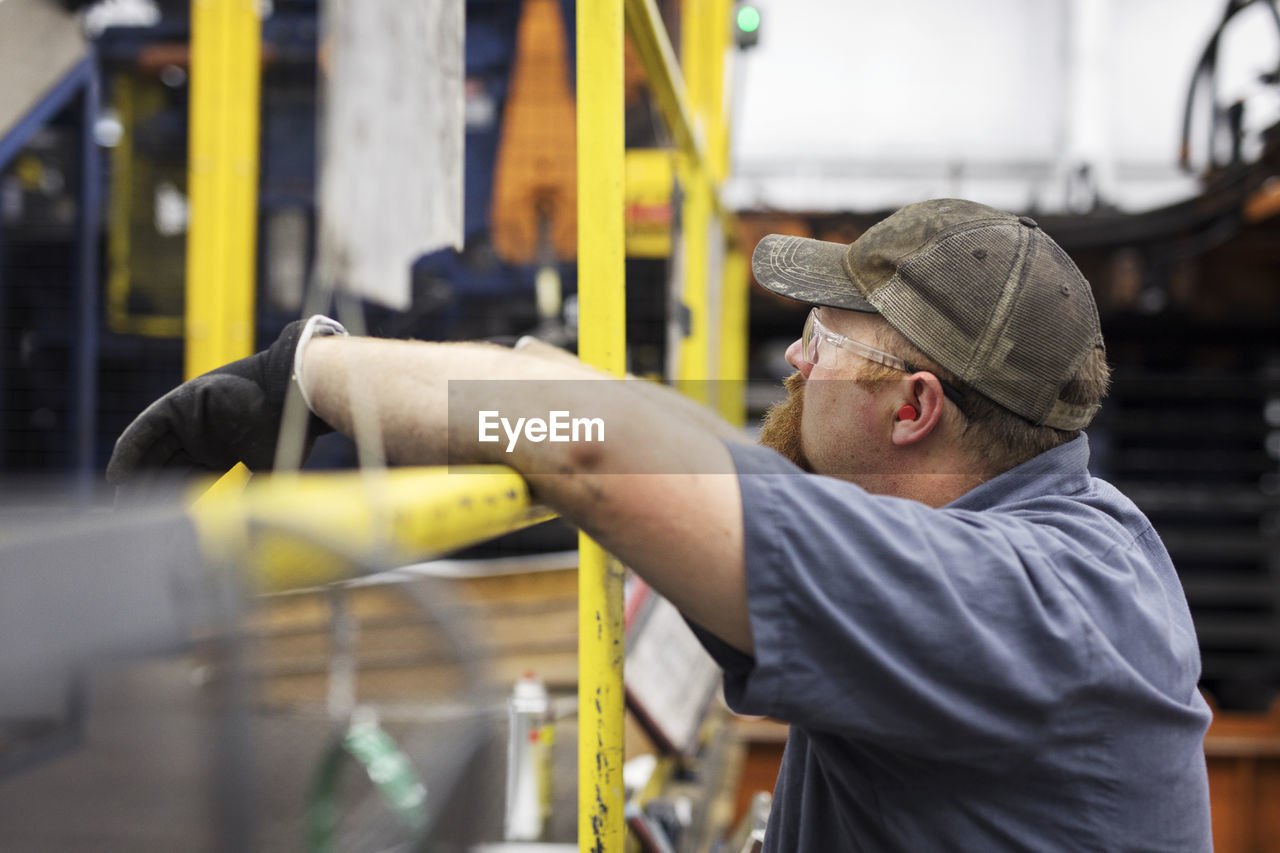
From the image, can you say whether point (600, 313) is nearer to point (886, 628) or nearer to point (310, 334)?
point (310, 334)

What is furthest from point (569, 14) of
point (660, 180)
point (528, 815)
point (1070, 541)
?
point (1070, 541)

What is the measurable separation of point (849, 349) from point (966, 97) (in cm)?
987

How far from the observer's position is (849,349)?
3.62 ft

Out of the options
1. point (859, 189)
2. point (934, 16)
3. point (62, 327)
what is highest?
point (934, 16)

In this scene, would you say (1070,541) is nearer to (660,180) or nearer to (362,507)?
(362,507)

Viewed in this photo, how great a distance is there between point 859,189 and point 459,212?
9504 millimetres

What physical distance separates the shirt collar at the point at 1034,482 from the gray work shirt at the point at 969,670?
0.07m

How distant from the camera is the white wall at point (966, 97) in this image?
9305mm

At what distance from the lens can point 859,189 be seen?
32.0 ft

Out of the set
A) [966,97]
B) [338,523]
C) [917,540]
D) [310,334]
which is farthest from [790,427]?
[966,97]

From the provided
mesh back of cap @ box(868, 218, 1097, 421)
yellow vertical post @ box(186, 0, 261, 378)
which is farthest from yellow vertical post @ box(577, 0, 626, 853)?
yellow vertical post @ box(186, 0, 261, 378)

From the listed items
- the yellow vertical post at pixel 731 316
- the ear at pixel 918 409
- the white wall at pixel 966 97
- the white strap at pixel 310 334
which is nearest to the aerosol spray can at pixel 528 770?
the ear at pixel 918 409

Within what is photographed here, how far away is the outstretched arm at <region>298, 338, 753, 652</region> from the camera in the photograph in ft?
2.36

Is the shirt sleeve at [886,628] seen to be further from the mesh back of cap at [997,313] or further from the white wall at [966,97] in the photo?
the white wall at [966,97]
